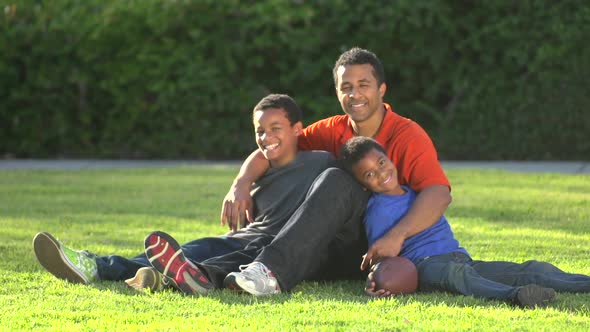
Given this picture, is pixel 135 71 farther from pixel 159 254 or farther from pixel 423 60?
pixel 159 254

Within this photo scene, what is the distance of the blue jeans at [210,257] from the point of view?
19.6 ft

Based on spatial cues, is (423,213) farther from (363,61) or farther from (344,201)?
(363,61)

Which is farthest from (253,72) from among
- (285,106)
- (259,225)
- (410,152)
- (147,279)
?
(147,279)

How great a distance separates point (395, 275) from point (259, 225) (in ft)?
3.14

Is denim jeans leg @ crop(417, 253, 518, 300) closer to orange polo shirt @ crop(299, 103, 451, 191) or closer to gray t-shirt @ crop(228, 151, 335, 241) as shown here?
orange polo shirt @ crop(299, 103, 451, 191)

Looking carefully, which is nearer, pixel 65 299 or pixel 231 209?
pixel 65 299

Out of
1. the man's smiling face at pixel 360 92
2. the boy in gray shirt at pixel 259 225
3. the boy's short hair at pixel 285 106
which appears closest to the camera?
the boy in gray shirt at pixel 259 225

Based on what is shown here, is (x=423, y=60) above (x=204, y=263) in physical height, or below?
above

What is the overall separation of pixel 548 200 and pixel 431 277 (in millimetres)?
4197

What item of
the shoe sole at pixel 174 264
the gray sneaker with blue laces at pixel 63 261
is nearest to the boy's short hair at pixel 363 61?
the shoe sole at pixel 174 264

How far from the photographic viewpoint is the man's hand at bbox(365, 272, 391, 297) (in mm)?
5586

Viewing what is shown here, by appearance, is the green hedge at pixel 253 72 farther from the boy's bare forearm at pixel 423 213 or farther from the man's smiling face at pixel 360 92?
the boy's bare forearm at pixel 423 213

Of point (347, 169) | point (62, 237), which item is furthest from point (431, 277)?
point (62, 237)

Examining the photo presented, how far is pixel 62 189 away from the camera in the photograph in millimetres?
10836
